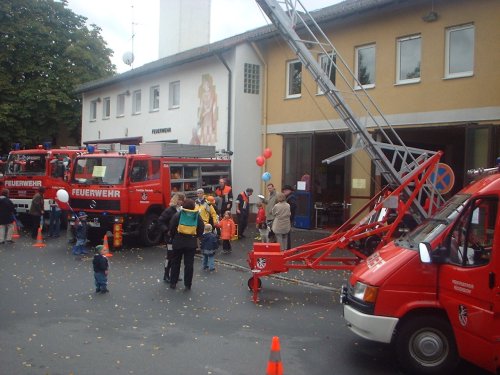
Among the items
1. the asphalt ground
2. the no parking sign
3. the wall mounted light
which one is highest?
the wall mounted light

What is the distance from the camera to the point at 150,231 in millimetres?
15266

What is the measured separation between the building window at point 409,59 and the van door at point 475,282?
35.2ft

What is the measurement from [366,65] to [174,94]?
1044 centimetres

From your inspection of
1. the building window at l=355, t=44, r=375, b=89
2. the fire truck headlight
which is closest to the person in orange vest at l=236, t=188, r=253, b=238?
the building window at l=355, t=44, r=375, b=89

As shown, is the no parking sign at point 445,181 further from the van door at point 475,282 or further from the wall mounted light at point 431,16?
the wall mounted light at point 431,16

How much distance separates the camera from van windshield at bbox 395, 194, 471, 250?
6145 millimetres

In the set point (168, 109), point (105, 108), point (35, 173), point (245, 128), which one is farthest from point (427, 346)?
point (105, 108)

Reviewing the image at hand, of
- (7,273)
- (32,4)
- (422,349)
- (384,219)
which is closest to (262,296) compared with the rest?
(384,219)

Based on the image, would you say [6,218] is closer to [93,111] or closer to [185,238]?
[185,238]

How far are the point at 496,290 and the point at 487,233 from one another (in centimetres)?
63

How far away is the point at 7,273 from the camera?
11102 millimetres

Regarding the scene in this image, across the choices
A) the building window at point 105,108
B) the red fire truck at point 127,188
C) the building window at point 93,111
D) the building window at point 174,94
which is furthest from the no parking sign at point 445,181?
the building window at point 93,111

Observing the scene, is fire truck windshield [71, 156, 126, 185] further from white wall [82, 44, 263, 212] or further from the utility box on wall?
the utility box on wall

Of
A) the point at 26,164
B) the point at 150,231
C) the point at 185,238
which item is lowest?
the point at 150,231
